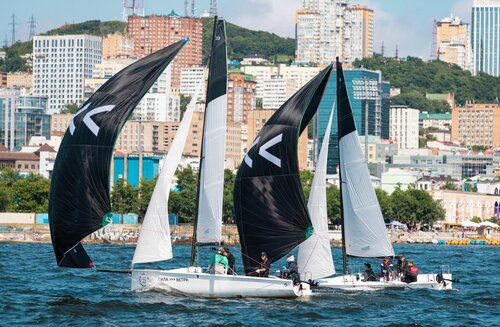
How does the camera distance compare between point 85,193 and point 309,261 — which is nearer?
point 85,193

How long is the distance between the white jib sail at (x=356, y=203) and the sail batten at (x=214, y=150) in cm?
638

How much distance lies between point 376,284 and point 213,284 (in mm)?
7312

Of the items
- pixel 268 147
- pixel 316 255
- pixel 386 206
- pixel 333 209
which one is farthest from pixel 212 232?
pixel 386 206

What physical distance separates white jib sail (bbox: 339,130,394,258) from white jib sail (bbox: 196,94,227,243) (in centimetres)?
635

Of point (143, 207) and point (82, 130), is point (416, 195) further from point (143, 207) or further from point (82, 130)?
point (82, 130)

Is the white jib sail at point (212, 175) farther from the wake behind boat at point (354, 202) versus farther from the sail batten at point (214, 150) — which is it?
the wake behind boat at point (354, 202)

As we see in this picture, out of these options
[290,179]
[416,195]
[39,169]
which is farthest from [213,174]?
[39,169]

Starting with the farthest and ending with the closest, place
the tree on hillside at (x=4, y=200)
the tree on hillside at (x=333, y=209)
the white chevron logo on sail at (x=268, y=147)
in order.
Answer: the tree on hillside at (x=333, y=209)
the tree on hillside at (x=4, y=200)
the white chevron logo on sail at (x=268, y=147)

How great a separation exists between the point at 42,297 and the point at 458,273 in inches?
1074

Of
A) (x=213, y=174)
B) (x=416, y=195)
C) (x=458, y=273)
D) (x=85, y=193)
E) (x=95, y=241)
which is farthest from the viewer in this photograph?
(x=416, y=195)

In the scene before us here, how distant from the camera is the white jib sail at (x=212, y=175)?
4281cm

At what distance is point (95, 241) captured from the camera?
108375 millimetres

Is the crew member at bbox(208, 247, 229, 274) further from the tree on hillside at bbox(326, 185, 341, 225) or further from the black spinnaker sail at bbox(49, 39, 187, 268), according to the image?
the tree on hillside at bbox(326, 185, 341, 225)

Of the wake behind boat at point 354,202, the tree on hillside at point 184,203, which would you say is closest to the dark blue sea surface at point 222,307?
the wake behind boat at point 354,202
